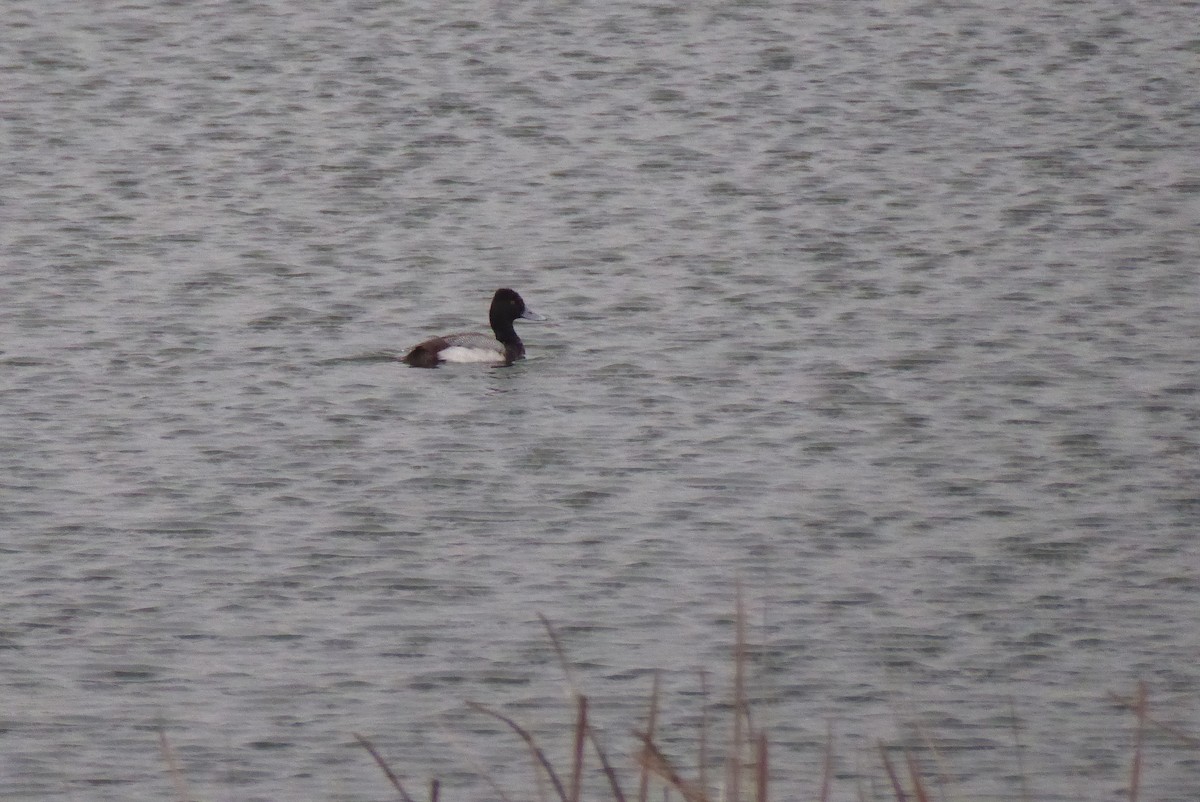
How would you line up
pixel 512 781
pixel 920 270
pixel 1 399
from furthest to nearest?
pixel 920 270, pixel 1 399, pixel 512 781

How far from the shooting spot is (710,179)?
21.0m

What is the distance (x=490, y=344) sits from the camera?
15.3 metres

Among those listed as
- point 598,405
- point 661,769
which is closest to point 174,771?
point 661,769

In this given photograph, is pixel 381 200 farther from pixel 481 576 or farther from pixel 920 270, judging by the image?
pixel 481 576

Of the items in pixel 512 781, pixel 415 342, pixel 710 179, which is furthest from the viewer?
pixel 710 179

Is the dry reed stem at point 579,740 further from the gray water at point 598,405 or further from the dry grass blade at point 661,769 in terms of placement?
the gray water at point 598,405

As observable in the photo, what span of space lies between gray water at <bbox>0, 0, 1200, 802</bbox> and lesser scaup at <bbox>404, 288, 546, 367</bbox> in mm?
116

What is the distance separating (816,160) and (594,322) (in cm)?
577

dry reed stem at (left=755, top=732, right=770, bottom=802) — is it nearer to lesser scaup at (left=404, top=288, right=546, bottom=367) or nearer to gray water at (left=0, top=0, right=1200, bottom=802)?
gray water at (left=0, top=0, right=1200, bottom=802)

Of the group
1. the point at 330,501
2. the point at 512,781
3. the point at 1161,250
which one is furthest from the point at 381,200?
the point at 512,781

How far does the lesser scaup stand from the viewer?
15055mm

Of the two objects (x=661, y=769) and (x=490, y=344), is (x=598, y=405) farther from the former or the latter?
(x=661, y=769)

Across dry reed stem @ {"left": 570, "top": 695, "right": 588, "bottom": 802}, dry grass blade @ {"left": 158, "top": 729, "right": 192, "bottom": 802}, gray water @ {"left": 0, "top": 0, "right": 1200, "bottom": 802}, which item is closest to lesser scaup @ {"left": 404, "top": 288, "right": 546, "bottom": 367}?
gray water @ {"left": 0, "top": 0, "right": 1200, "bottom": 802}

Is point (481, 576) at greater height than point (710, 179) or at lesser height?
greater
